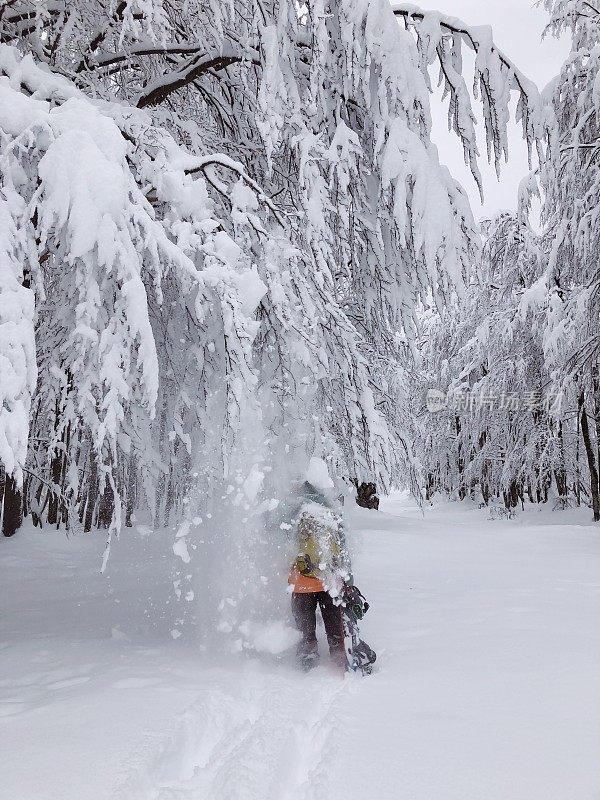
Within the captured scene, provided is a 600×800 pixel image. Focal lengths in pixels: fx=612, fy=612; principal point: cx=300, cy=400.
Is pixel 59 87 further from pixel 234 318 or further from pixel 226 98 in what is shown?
pixel 226 98

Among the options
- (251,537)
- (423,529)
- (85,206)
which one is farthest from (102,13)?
(423,529)

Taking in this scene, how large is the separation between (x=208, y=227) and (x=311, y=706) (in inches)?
108

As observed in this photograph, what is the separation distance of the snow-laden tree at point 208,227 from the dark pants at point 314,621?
100 cm

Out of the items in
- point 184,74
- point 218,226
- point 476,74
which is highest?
point 184,74

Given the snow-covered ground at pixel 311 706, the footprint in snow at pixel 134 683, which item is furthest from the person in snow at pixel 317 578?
the footprint in snow at pixel 134 683

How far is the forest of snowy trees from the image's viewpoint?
107 inches

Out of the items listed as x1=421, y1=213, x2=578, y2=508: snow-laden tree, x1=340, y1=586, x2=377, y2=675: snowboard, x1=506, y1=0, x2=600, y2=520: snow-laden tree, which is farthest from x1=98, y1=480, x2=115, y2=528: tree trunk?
x1=421, y1=213, x2=578, y2=508: snow-laden tree

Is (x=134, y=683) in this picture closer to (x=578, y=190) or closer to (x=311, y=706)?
(x=311, y=706)

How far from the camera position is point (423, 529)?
14.5m

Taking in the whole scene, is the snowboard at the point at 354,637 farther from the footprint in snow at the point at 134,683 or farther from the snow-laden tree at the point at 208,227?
the footprint in snow at the point at 134,683

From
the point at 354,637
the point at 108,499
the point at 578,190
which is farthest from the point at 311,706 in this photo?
the point at 578,190

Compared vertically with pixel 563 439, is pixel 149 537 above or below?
below

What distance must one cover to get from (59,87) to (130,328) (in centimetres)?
163

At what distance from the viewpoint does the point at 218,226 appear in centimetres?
361
